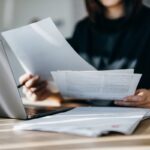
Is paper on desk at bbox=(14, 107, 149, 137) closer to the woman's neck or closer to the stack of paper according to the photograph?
the stack of paper

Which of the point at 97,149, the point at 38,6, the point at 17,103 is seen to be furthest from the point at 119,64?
the point at 97,149

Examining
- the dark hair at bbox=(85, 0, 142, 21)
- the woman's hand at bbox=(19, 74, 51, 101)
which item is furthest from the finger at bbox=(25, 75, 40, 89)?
the dark hair at bbox=(85, 0, 142, 21)

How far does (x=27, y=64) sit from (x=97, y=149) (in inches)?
23.7

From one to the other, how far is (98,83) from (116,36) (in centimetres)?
Answer: 50

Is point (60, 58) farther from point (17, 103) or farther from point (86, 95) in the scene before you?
point (17, 103)

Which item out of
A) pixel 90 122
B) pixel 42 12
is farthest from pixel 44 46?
pixel 42 12

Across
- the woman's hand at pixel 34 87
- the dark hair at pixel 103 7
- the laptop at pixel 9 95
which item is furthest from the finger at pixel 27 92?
the dark hair at pixel 103 7

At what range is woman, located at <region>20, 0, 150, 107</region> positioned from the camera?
57.5 inches

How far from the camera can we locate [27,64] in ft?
4.00

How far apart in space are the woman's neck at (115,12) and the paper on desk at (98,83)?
0.51 metres

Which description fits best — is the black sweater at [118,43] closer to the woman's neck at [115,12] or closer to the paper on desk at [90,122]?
the woman's neck at [115,12]

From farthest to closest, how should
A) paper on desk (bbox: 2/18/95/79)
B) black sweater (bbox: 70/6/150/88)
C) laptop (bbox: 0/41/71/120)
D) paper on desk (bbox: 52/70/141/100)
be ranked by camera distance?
black sweater (bbox: 70/6/150/88) → paper on desk (bbox: 2/18/95/79) → paper on desk (bbox: 52/70/141/100) → laptop (bbox: 0/41/71/120)

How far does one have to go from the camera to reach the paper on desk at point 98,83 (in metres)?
1.02

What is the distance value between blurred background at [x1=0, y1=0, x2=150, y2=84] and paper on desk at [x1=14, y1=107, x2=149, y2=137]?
67 centimetres
